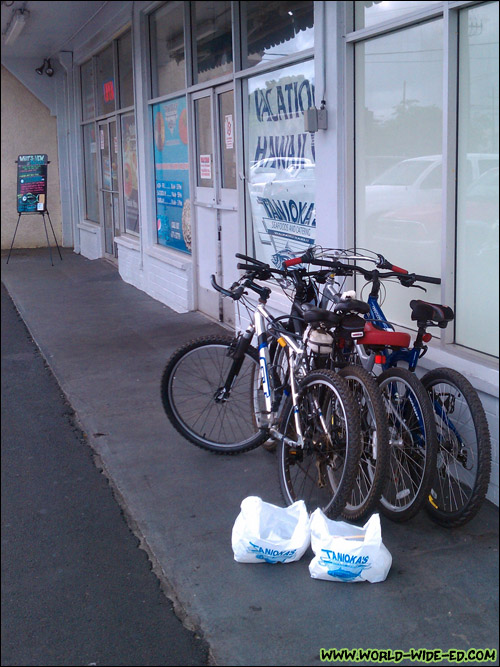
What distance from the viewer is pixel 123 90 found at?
9.58m

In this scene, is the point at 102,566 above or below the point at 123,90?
below

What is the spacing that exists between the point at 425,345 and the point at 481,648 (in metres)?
1.42

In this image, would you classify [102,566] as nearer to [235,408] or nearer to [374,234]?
[235,408]

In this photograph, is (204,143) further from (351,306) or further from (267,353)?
(351,306)

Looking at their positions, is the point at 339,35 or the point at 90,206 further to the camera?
the point at 90,206

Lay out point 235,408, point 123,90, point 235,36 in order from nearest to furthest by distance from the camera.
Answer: point 235,408 < point 235,36 < point 123,90

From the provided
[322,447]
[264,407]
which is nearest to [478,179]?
[322,447]

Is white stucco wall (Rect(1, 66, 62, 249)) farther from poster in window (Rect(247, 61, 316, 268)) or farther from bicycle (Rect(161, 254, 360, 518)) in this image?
poster in window (Rect(247, 61, 316, 268))

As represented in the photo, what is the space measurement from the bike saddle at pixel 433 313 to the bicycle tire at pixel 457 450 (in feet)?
0.65

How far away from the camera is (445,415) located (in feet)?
10.5

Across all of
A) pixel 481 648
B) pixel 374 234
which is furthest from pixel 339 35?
pixel 481 648

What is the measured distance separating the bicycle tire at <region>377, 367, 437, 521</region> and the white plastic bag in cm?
37

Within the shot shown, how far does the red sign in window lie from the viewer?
394 inches

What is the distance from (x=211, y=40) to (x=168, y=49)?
1265 millimetres
